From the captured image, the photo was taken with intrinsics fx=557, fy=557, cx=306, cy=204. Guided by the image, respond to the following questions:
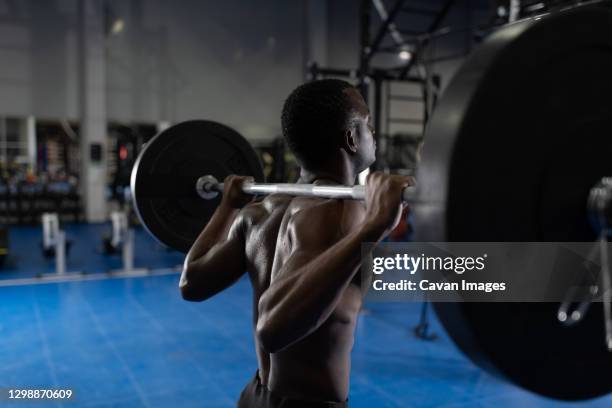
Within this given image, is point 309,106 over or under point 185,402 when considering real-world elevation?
over

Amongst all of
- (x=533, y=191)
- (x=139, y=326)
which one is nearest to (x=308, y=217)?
(x=533, y=191)

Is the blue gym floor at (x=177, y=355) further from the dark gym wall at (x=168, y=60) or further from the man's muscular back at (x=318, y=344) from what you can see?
the dark gym wall at (x=168, y=60)

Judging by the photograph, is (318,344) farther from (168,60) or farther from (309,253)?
(168,60)

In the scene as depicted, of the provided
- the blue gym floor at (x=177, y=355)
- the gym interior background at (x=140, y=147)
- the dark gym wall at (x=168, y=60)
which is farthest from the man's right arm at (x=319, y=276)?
the dark gym wall at (x=168, y=60)

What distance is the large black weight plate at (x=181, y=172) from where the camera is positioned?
171 cm

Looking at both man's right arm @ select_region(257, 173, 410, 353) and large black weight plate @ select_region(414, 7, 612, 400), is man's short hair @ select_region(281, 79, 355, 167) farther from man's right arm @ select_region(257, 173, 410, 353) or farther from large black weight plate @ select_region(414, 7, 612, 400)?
large black weight plate @ select_region(414, 7, 612, 400)

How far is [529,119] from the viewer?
749mm

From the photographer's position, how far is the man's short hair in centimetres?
104

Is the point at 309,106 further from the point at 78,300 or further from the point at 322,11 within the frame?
the point at 322,11

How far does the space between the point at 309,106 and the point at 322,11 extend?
420 inches

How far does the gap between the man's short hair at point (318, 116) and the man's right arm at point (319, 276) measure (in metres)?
0.21

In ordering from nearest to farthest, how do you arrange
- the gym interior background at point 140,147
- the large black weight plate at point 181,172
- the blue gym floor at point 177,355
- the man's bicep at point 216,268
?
1. the man's bicep at point 216,268
2. the large black weight plate at point 181,172
3. the blue gym floor at point 177,355
4. the gym interior background at point 140,147

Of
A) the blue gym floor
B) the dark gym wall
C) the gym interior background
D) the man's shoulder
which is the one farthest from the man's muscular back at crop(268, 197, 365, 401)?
the dark gym wall

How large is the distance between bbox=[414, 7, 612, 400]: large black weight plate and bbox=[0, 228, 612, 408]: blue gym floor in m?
1.53
